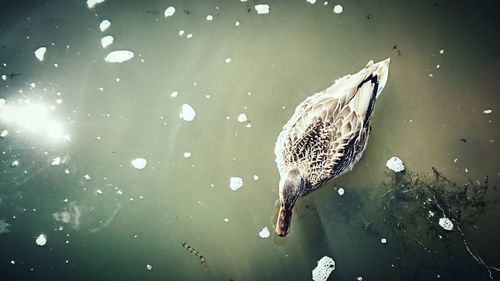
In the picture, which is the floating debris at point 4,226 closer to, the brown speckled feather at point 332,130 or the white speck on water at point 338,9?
the brown speckled feather at point 332,130

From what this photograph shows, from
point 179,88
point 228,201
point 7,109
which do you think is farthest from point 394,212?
point 7,109

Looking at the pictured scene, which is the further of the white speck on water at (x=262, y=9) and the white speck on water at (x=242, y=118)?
the white speck on water at (x=262, y=9)

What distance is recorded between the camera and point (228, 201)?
403 cm

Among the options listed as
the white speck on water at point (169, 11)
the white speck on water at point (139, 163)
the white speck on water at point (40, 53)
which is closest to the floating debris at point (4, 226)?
the white speck on water at point (139, 163)

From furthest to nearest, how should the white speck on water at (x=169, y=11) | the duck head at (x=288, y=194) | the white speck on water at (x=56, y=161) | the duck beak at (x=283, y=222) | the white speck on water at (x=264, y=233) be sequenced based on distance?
the white speck on water at (x=169, y=11) < the white speck on water at (x=56, y=161) < the white speck on water at (x=264, y=233) < the duck beak at (x=283, y=222) < the duck head at (x=288, y=194)

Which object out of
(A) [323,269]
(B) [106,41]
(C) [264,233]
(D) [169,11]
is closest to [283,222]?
(C) [264,233]

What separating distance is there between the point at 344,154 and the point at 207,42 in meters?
2.14

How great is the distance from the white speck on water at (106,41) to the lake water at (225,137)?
5cm

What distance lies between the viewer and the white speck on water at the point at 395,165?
13.1 feet

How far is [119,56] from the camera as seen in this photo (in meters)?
4.47

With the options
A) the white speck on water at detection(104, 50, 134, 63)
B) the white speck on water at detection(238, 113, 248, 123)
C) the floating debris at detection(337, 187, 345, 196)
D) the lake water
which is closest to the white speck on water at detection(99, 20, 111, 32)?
the lake water

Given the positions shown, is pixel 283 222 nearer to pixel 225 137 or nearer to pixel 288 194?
pixel 288 194

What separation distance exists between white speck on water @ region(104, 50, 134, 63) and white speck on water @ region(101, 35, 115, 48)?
0.13 m

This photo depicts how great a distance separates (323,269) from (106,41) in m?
3.68
